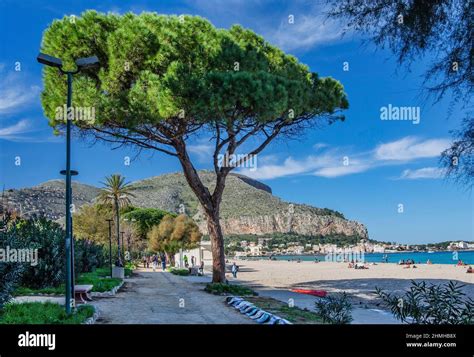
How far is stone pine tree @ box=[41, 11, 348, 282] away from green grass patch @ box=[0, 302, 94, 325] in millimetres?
5953

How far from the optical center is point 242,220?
2859cm

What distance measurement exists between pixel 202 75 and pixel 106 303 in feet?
20.3

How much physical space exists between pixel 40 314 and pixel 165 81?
23.2 ft

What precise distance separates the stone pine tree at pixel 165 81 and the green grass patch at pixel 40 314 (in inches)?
234

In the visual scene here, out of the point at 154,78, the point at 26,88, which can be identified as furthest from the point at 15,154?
the point at 154,78

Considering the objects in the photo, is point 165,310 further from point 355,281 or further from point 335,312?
point 355,281

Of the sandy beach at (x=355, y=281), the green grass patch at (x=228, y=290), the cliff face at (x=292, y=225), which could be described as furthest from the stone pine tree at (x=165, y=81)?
the cliff face at (x=292, y=225)

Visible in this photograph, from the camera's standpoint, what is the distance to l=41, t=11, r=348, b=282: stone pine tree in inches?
516

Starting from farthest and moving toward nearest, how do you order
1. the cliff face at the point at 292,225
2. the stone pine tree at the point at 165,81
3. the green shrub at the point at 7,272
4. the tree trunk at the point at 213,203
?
the cliff face at the point at 292,225 → the tree trunk at the point at 213,203 → the stone pine tree at the point at 165,81 → the green shrub at the point at 7,272

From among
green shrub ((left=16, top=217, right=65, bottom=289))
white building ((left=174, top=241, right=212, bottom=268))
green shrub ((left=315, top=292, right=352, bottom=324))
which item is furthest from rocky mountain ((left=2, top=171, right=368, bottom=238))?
green shrub ((left=315, top=292, right=352, bottom=324))

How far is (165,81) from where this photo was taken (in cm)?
1310

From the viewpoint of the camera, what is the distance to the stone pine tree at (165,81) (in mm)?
13109

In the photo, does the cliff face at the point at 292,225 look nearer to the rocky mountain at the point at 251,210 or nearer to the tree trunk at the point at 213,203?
the rocky mountain at the point at 251,210
